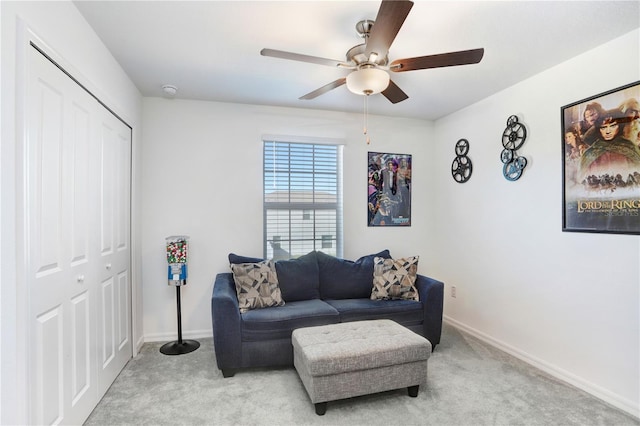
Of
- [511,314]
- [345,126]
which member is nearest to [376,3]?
[345,126]

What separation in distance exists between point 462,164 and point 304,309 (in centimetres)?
246

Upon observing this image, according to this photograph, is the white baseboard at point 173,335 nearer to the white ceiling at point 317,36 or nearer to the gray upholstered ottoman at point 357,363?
the gray upholstered ottoman at point 357,363

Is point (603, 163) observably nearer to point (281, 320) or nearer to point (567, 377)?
point (567, 377)

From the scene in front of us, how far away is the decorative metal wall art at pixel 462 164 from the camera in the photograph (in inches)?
144

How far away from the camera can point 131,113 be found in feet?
9.71

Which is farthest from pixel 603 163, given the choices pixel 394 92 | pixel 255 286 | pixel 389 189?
pixel 255 286

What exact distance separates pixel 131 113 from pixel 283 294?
87.7 inches

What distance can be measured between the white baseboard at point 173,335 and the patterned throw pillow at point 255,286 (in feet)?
3.09

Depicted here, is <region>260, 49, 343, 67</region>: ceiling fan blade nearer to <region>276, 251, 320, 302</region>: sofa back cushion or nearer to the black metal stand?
<region>276, 251, 320, 302</region>: sofa back cushion

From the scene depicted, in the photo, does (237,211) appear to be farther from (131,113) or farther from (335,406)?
(335,406)

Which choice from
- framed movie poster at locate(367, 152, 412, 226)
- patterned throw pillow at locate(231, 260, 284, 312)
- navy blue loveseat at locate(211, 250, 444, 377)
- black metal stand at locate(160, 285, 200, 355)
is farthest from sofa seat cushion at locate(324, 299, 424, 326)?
black metal stand at locate(160, 285, 200, 355)

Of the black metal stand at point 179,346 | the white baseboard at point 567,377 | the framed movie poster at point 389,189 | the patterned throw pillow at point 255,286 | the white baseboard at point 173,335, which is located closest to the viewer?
the white baseboard at point 567,377

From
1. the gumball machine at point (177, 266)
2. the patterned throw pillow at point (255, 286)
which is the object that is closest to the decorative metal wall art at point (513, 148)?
the patterned throw pillow at point (255, 286)

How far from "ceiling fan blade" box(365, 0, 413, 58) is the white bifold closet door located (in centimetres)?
163
